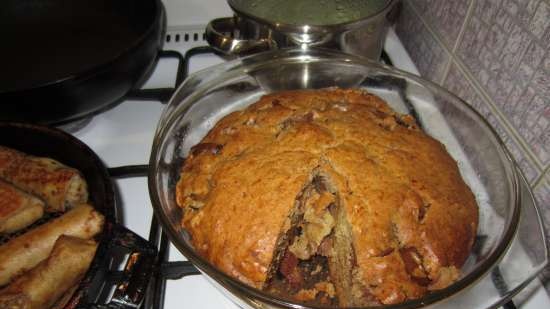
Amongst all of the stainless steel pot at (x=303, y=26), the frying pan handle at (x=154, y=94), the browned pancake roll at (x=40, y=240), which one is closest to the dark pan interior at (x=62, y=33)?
the frying pan handle at (x=154, y=94)

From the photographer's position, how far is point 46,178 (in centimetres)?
91

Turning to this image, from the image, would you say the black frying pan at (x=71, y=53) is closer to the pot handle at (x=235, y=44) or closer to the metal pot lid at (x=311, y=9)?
the pot handle at (x=235, y=44)

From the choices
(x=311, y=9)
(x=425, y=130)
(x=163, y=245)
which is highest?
(x=311, y=9)

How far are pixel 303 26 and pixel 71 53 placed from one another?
79cm

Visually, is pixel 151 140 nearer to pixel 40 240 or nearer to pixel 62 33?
pixel 40 240

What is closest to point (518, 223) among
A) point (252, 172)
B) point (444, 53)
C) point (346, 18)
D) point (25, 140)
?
point (252, 172)

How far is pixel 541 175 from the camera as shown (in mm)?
900

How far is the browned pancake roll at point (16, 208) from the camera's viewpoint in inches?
34.6

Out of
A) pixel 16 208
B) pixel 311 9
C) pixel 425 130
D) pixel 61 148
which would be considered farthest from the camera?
pixel 311 9

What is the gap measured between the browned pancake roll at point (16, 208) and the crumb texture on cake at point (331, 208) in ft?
1.08

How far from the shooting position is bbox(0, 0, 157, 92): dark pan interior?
125cm

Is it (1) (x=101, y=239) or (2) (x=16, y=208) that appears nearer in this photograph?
(1) (x=101, y=239)

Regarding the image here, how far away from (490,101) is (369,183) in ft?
1.54

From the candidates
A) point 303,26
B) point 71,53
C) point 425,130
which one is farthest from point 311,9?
point 71,53
